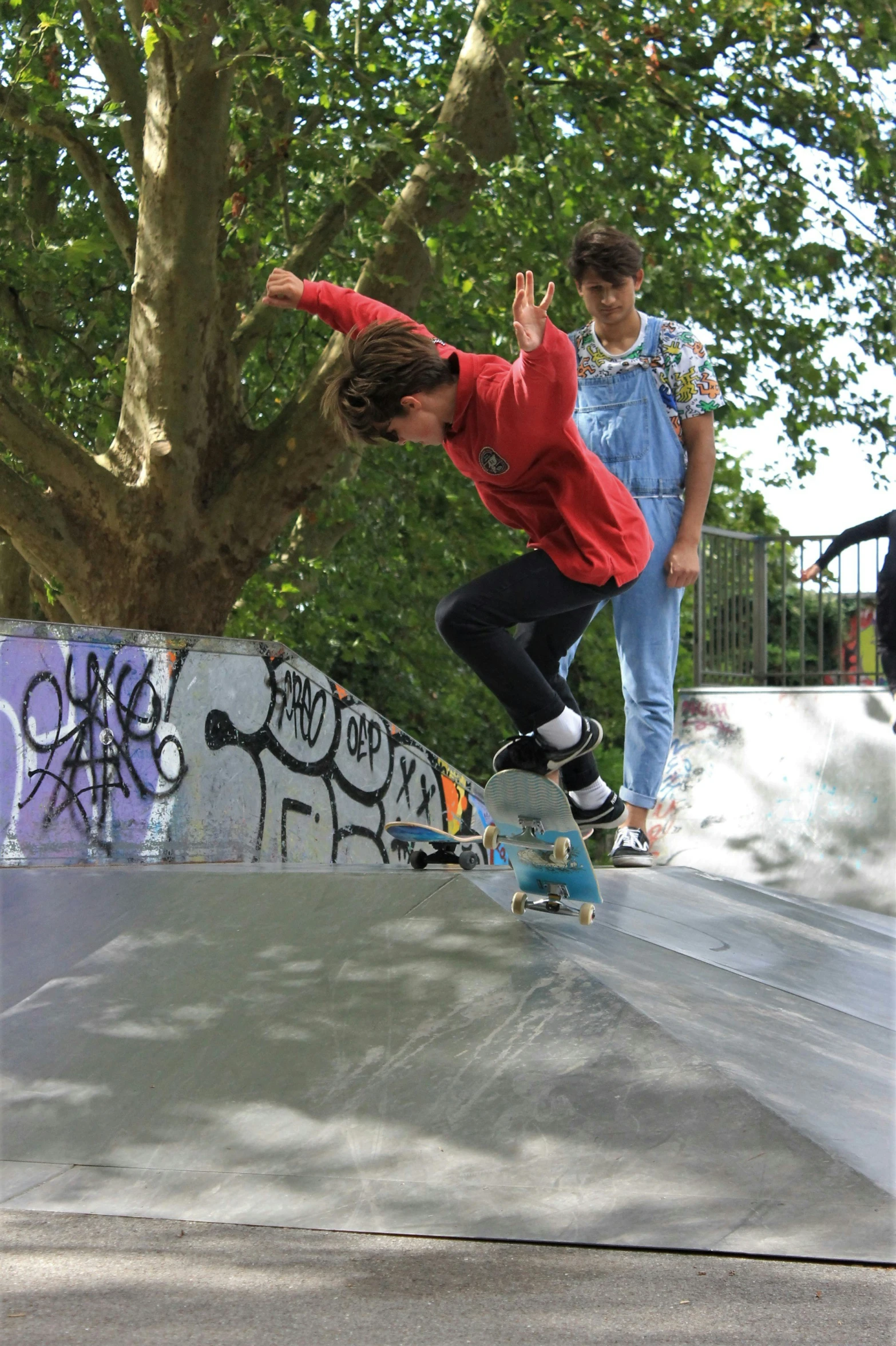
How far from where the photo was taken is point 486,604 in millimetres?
3758

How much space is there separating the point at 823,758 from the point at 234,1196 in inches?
248

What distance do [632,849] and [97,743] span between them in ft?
8.99

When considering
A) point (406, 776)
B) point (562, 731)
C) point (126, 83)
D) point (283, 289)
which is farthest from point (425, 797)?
point (126, 83)

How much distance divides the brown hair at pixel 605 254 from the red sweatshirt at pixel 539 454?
0.92m

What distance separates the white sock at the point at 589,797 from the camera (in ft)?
13.9

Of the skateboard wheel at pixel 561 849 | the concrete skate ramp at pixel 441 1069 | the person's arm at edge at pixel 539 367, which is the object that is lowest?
the concrete skate ramp at pixel 441 1069

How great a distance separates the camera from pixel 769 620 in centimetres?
1115

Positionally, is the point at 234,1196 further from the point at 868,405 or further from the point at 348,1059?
the point at 868,405

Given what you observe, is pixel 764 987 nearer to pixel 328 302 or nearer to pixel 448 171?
pixel 328 302

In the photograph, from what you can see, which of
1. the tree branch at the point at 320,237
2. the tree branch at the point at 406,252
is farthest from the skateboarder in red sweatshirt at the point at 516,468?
the tree branch at the point at 320,237

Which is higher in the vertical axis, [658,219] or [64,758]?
[658,219]

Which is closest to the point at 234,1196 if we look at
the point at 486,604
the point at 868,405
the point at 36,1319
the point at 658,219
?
the point at 36,1319

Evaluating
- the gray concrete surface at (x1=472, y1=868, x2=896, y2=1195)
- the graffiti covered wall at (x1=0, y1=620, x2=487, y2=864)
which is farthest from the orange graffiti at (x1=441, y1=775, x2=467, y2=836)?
the gray concrete surface at (x1=472, y1=868, x2=896, y2=1195)

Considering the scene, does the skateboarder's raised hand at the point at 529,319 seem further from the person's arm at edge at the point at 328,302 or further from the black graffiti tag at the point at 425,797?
the black graffiti tag at the point at 425,797
